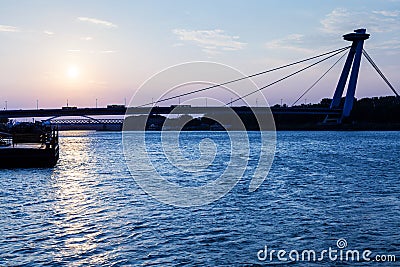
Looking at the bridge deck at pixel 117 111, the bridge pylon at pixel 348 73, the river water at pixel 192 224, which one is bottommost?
the river water at pixel 192 224

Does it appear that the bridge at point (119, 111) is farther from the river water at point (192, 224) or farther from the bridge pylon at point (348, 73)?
the river water at point (192, 224)

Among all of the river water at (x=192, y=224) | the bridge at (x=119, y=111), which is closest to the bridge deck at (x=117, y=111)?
the bridge at (x=119, y=111)

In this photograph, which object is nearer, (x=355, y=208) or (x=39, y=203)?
(x=355, y=208)

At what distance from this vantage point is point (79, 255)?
10.5 metres

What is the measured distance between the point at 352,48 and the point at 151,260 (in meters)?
83.3

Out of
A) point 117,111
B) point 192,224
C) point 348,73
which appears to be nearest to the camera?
point 192,224

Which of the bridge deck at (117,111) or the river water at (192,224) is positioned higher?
the bridge deck at (117,111)

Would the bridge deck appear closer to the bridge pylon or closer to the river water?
the bridge pylon

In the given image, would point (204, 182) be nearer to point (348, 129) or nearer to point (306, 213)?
point (306, 213)

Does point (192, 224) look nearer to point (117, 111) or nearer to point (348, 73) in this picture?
point (117, 111)

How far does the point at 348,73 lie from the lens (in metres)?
81.2

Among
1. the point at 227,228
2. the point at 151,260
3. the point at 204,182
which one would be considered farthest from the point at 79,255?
the point at 204,182

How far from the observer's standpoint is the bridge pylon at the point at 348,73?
7994 centimetres

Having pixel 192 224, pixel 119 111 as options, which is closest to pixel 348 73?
pixel 119 111
